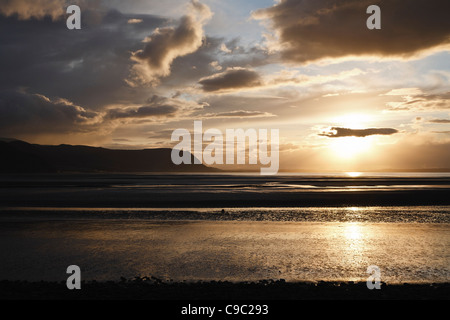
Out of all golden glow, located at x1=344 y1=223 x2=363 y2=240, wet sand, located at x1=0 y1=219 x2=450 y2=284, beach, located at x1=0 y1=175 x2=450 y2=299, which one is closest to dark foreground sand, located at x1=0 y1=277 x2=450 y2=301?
beach, located at x1=0 y1=175 x2=450 y2=299

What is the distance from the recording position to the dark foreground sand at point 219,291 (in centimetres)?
1082

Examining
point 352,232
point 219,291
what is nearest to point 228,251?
point 219,291

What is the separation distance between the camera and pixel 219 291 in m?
11.4

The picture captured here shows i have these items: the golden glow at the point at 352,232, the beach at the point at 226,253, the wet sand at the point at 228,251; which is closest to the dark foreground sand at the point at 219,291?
the beach at the point at 226,253

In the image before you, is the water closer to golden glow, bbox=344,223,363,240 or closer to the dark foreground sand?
golden glow, bbox=344,223,363,240

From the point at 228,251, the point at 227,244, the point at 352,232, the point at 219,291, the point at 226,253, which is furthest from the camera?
the point at 352,232

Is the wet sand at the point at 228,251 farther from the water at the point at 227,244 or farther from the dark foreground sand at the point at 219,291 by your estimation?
the dark foreground sand at the point at 219,291

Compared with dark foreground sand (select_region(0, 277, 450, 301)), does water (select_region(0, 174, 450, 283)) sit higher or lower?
lower

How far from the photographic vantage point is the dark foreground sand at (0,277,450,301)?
10820mm

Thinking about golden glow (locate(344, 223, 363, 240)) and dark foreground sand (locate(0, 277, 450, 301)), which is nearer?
dark foreground sand (locate(0, 277, 450, 301))

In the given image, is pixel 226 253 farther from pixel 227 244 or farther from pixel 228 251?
pixel 227 244

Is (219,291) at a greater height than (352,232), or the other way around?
(219,291)

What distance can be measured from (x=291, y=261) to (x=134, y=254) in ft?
23.4

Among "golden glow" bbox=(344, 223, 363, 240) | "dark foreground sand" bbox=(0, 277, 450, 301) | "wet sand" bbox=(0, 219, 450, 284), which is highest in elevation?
"dark foreground sand" bbox=(0, 277, 450, 301)
